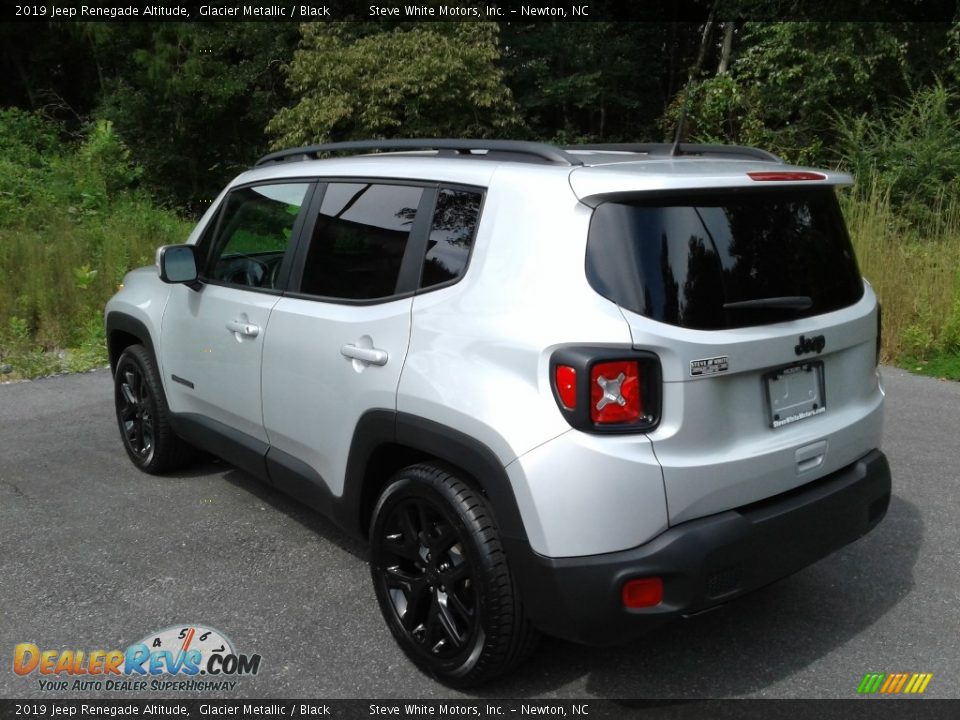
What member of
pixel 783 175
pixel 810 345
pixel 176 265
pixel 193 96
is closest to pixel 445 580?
pixel 810 345

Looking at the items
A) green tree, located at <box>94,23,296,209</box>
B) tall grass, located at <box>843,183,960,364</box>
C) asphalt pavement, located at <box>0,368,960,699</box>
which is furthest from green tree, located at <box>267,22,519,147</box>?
asphalt pavement, located at <box>0,368,960,699</box>

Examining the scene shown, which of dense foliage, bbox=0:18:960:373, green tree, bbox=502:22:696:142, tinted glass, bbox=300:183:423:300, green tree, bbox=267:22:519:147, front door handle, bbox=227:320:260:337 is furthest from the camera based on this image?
green tree, bbox=502:22:696:142

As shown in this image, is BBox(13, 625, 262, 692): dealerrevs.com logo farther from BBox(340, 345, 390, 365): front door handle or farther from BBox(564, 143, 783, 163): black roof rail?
BBox(564, 143, 783, 163): black roof rail

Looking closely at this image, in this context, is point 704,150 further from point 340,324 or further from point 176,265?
point 176,265

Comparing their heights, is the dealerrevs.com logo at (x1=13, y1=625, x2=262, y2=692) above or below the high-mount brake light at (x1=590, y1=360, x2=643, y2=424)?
below

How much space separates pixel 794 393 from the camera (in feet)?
9.78

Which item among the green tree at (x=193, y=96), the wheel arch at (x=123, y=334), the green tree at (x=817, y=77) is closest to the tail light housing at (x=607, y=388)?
the wheel arch at (x=123, y=334)

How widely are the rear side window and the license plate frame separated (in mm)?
178

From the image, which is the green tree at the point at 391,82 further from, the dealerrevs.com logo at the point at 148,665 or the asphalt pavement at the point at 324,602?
the dealerrevs.com logo at the point at 148,665

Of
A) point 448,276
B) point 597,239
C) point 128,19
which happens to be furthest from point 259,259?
point 128,19

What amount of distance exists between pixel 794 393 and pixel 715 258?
0.54 meters

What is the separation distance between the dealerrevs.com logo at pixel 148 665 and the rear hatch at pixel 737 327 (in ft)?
5.66

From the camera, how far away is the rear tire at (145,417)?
4977 millimetres

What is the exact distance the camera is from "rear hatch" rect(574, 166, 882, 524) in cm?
267
